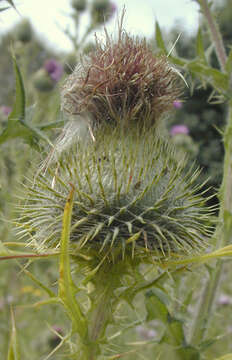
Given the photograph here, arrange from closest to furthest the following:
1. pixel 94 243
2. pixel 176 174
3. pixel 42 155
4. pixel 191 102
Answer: pixel 94 243, pixel 176 174, pixel 42 155, pixel 191 102

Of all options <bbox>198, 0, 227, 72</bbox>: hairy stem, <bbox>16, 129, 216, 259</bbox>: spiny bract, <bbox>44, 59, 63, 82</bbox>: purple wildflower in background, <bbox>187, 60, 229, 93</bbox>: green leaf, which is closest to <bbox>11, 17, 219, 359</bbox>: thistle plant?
<bbox>16, 129, 216, 259</bbox>: spiny bract

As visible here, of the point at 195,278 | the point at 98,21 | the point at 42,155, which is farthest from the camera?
the point at 98,21

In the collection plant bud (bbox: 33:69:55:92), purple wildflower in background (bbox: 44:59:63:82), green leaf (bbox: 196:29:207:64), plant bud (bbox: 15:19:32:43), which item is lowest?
green leaf (bbox: 196:29:207:64)

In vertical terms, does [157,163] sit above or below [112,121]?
below

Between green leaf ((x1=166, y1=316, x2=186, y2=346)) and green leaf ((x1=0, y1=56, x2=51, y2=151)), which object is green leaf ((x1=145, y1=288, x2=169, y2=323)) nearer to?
green leaf ((x1=166, y1=316, x2=186, y2=346))

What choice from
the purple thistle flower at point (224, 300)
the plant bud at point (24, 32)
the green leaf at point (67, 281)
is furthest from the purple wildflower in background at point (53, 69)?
the green leaf at point (67, 281)

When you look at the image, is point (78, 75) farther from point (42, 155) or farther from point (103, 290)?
point (103, 290)

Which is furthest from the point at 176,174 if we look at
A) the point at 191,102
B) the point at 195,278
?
the point at 191,102
